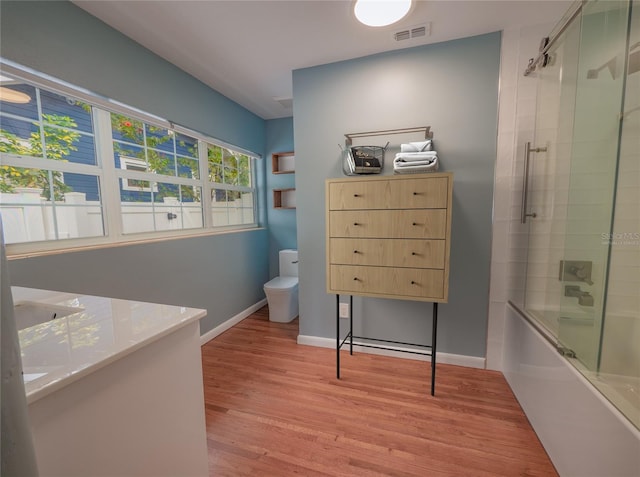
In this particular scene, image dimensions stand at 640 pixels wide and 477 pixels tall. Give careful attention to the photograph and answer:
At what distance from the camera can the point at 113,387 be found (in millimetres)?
709

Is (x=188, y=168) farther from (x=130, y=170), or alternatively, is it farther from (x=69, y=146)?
(x=69, y=146)

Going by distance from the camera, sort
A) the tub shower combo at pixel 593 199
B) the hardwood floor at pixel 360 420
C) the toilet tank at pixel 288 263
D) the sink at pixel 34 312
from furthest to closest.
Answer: the toilet tank at pixel 288 263 → the hardwood floor at pixel 360 420 → the tub shower combo at pixel 593 199 → the sink at pixel 34 312

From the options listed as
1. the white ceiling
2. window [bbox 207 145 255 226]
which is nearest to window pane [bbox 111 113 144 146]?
the white ceiling

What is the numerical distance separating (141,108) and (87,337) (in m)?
1.79

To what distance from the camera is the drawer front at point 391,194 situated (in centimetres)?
165

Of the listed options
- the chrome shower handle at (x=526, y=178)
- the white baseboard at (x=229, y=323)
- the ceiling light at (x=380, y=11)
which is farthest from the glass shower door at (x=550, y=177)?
the white baseboard at (x=229, y=323)

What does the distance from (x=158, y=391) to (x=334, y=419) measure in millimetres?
1122

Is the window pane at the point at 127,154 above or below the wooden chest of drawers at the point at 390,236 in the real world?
above

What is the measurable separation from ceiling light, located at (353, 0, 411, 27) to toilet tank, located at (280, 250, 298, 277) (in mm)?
2297

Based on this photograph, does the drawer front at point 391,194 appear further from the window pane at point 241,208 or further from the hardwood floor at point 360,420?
the window pane at point 241,208

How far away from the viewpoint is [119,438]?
0.72 m

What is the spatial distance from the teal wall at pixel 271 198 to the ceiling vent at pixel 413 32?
1.82 meters

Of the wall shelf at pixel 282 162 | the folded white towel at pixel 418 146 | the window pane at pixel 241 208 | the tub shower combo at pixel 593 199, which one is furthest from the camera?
the wall shelf at pixel 282 162

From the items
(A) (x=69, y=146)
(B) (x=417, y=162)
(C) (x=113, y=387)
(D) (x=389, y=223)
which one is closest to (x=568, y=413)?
(D) (x=389, y=223)
